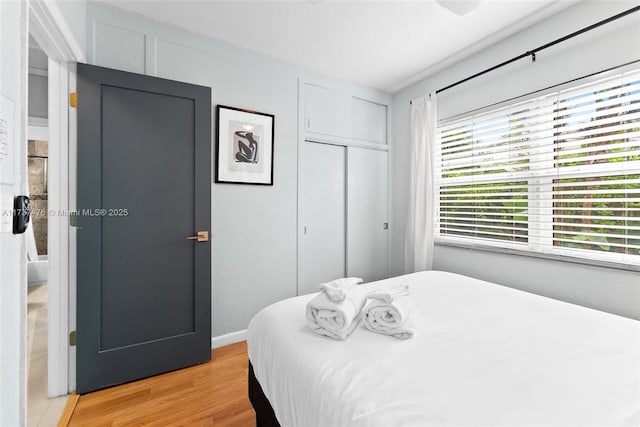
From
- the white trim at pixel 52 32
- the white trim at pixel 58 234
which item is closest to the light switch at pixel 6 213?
the white trim at pixel 52 32

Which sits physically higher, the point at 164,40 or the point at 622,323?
the point at 164,40

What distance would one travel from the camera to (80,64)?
1824 mm

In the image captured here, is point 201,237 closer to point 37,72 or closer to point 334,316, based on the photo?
point 334,316

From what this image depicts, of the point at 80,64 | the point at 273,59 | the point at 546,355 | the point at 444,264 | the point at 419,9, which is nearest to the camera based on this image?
the point at 546,355

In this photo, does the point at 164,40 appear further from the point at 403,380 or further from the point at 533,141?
the point at 533,141

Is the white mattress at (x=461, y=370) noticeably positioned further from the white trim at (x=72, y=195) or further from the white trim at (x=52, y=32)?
the white trim at (x=52, y=32)

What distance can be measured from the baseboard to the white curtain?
1.85 metres

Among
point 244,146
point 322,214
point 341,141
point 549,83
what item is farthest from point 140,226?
point 549,83

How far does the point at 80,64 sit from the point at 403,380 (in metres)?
2.53

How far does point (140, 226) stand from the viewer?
80.5 inches

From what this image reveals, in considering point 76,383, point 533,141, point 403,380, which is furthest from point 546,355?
point 76,383

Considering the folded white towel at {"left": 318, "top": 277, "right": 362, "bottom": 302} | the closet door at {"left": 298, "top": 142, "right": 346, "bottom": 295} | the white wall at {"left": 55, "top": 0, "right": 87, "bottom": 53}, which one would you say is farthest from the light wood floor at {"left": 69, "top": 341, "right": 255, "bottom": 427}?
the white wall at {"left": 55, "top": 0, "right": 87, "bottom": 53}

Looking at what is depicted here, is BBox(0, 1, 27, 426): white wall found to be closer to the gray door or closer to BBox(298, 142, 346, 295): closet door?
the gray door

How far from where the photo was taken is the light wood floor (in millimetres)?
1631
